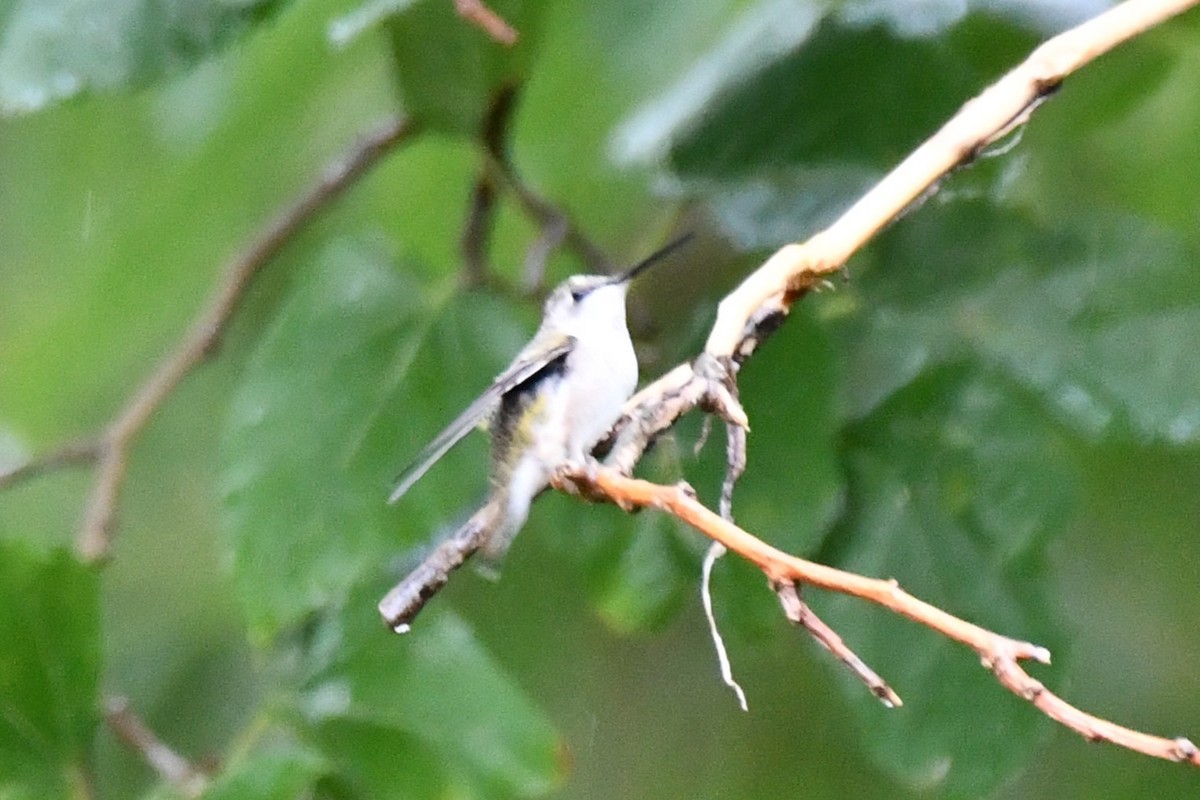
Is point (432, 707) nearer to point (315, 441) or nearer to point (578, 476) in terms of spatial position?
point (315, 441)

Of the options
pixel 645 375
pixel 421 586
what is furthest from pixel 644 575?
pixel 421 586

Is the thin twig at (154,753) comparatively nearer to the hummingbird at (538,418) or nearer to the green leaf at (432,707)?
the green leaf at (432,707)

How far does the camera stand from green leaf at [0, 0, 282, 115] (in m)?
0.64

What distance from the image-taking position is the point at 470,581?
99cm

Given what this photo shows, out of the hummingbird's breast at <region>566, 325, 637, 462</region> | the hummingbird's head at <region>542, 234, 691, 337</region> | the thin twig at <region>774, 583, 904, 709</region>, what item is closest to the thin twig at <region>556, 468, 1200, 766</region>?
the thin twig at <region>774, 583, 904, 709</region>

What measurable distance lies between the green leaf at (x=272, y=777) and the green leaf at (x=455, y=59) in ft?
1.16

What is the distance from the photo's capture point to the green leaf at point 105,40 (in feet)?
2.11

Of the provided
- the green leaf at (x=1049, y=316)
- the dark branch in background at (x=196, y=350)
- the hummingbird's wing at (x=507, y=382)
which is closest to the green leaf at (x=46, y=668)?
the dark branch in background at (x=196, y=350)

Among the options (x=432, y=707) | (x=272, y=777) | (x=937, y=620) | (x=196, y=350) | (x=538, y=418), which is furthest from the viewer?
(x=196, y=350)

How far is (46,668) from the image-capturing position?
0.68 metres

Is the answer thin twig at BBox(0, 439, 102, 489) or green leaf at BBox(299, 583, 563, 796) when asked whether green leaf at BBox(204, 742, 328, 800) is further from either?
thin twig at BBox(0, 439, 102, 489)

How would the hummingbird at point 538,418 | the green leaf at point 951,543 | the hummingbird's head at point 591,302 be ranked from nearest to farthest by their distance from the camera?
the hummingbird at point 538,418 < the hummingbird's head at point 591,302 < the green leaf at point 951,543

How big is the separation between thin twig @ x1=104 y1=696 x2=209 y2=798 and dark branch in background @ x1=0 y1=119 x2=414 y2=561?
0.09 m

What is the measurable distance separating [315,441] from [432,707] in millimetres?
162
